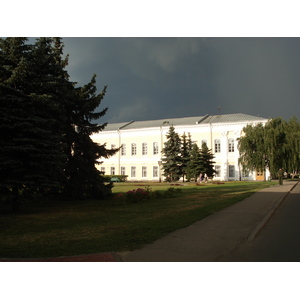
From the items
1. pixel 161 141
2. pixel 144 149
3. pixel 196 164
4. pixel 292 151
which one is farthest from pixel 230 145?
pixel 292 151

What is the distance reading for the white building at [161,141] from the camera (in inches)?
1943

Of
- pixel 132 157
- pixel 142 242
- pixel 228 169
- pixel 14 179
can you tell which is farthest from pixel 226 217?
pixel 132 157

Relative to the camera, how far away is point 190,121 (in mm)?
55438

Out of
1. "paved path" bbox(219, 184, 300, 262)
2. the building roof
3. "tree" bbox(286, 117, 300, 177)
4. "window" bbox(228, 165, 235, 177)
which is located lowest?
"paved path" bbox(219, 184, 300, 262)

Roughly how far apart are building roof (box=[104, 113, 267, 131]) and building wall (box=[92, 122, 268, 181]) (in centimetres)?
175

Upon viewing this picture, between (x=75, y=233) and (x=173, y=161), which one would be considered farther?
(x=173, y=161)

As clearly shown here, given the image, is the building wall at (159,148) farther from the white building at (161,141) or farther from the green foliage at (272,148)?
the green foliage at (272,148)

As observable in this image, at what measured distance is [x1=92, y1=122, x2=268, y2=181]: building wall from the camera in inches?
1944

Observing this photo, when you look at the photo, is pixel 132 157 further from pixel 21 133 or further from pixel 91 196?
pixel 21 133

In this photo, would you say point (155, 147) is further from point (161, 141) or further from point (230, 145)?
point (230, 145)

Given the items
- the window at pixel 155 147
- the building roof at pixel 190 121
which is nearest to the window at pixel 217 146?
the building roof at pixel 190 121

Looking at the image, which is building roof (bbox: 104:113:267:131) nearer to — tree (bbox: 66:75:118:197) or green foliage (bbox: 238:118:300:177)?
green foliage (bbox: 238:118:300:177)

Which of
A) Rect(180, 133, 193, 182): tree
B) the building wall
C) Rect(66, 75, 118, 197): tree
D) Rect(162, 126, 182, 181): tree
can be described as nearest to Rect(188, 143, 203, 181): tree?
Rect(180, 133, 193, 182): tree

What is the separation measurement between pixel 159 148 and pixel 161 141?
4.44 feet
